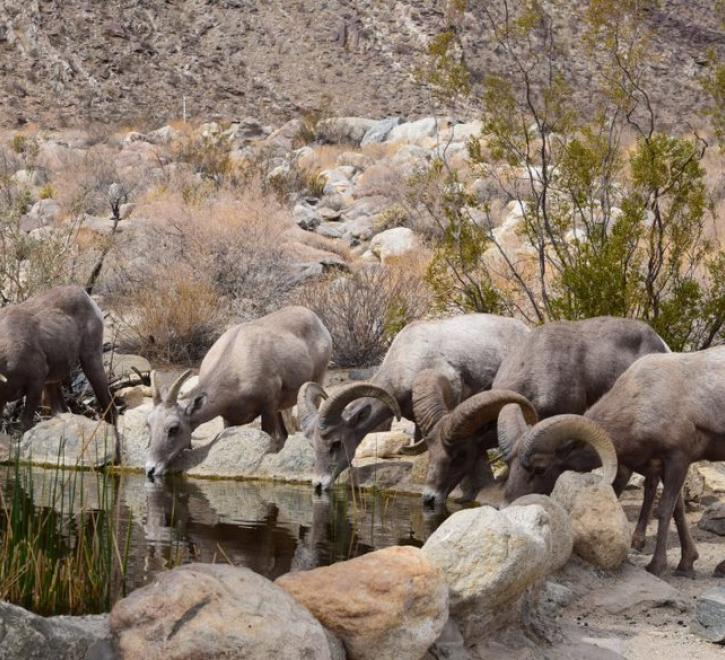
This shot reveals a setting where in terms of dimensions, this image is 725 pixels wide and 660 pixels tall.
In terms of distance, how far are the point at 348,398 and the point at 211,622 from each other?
6773mm

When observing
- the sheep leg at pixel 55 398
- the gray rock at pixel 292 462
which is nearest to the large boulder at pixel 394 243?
the sheep leg at pixel 55 398

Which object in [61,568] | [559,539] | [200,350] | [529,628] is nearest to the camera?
[61,568]

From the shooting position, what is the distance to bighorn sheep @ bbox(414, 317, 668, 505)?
10.7 meters

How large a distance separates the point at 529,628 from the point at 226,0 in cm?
4981

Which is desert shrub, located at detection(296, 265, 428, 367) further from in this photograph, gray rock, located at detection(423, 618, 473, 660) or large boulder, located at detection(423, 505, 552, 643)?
gray rock, located at detection(423, 618, 473, 660)

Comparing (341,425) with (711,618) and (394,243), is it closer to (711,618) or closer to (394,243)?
(711,618)

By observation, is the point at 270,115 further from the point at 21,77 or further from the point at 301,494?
the point at 301,494

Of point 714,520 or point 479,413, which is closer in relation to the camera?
point 479,413

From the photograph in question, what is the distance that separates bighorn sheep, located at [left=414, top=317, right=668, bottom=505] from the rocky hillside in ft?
127

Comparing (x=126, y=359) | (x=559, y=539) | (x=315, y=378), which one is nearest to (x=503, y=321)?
(x=315, y=378)

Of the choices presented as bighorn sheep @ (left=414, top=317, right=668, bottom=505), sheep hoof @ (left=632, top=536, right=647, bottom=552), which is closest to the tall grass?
sheep hoof @ (left=632, top=536, right=647, bottom=552)

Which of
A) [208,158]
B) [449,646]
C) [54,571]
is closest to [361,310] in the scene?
[449,646]

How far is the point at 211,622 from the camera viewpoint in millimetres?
4965

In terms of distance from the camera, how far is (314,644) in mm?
5215
